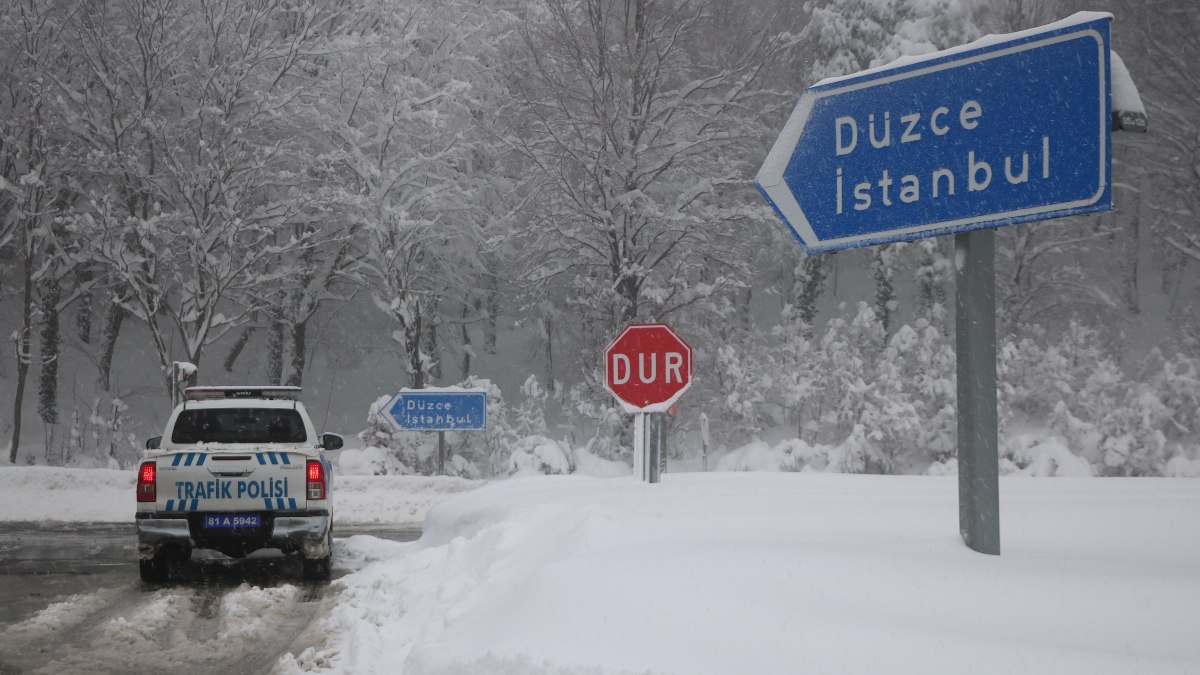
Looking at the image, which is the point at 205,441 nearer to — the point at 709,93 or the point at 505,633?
the point at 505,633

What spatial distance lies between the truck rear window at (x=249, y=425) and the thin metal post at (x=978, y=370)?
23.6ft

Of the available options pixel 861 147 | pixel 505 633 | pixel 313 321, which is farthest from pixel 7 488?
pixel 313 321

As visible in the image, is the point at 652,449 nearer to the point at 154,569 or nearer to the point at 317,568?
the point at 317,568

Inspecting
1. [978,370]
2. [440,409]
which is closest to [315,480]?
[978,370]

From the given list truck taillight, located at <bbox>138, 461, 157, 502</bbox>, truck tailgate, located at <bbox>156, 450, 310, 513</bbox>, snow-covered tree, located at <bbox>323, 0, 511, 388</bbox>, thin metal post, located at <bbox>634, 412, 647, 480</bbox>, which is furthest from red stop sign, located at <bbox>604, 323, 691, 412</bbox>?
snow-covered tree, located at <bbox>323, 0, 511, 388</bbox>

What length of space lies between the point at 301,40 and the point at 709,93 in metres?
10.2

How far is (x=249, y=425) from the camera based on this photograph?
33.3 ft

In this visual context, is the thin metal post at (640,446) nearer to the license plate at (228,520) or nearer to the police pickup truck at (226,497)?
the police pickup truck at (226,497)

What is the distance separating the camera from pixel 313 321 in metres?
40.2

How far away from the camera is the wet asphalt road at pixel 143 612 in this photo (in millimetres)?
6301

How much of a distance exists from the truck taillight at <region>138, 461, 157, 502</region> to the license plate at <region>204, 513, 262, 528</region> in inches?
21.1

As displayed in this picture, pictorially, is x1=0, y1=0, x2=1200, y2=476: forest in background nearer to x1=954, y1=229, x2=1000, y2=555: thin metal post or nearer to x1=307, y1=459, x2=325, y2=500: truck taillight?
x1=307, y1=459, x2=325, y2=500: truck taillight

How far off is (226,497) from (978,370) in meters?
7.11

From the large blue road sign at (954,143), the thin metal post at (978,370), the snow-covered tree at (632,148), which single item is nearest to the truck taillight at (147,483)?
the large blue road sign at (954,143)
